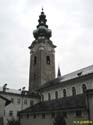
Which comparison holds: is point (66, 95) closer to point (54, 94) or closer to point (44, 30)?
point (54, 94)

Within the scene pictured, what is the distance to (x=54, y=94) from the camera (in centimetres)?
3919

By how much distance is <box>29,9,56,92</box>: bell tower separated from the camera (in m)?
53.9

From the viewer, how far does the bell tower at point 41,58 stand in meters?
53.9

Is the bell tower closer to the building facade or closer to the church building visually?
the church building

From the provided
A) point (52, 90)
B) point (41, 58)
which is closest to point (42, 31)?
point (41, 58)

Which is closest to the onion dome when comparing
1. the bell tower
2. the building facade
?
the bell tower

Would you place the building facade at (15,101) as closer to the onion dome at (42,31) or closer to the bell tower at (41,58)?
the bell tower at (41,58)

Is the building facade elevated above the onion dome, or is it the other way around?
the onion dome

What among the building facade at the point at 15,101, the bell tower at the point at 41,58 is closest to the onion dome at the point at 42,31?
the bell tower at the point at 41,58

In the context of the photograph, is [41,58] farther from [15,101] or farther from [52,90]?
[52,90]

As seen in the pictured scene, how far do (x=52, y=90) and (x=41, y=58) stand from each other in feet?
55.3

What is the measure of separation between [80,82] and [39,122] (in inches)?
379

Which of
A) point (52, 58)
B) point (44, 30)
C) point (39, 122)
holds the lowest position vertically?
point (39, 122)

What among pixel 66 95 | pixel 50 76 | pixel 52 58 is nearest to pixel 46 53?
pixel 52 58
